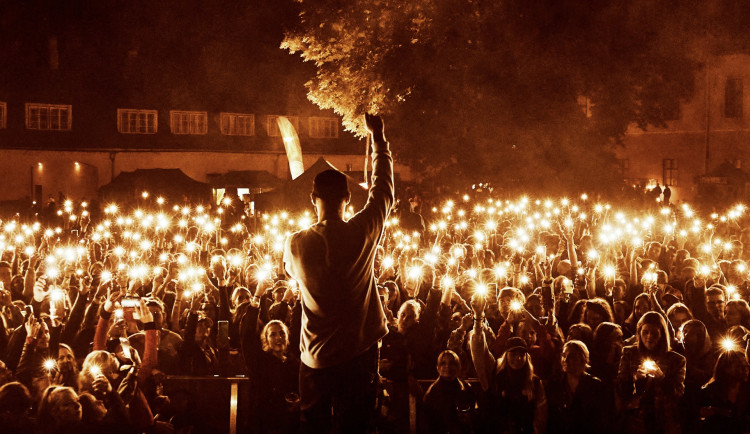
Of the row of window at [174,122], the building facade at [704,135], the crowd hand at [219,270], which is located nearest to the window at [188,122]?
the row of window at [174,122]

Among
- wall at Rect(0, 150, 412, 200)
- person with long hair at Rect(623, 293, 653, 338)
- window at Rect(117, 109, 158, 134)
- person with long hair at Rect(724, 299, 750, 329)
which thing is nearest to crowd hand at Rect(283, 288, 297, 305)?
person with long hair at Rect(623, 293, 653, 338)

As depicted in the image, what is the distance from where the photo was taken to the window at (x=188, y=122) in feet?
140

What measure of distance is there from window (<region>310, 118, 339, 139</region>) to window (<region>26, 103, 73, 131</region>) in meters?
12.8

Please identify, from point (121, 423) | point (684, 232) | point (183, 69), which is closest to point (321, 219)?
point (121, 423)

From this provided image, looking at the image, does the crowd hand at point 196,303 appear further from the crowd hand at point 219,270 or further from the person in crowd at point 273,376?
the person in crowd at point 273,376

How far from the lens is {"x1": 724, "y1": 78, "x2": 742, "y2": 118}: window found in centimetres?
4125

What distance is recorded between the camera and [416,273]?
9656mm

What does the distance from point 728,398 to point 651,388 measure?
0.63m

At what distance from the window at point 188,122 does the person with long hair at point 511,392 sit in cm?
3826

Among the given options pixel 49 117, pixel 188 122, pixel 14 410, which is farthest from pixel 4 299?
pixel 188 122

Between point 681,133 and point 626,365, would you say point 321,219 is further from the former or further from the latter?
point 681,133

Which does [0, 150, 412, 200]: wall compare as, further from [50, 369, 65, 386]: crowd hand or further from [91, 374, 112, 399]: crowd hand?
[91, 374, 112, 399]: crowd hand

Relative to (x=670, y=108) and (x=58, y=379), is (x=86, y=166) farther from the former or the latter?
(x=58, y=379)

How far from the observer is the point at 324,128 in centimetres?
4653
